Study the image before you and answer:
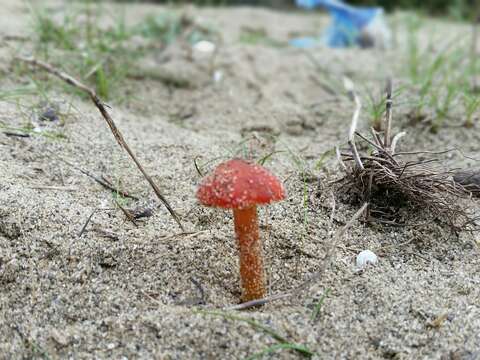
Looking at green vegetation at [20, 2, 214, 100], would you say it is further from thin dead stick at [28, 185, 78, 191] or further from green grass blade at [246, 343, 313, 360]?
green grass blade at [246, 343, 313, 360]

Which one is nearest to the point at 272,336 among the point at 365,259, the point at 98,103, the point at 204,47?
the point at 365,259

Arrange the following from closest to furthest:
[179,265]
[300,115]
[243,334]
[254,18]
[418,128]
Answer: [243,334] → [179,265] → [418,128] → [300,115] → [254,18]

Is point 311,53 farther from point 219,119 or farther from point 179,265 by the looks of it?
point 179,265

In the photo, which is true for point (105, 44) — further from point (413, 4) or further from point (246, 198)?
point (413, 4)

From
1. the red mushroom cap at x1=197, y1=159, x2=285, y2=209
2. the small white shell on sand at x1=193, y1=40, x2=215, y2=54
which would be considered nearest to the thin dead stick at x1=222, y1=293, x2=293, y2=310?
the red mushroom cap at x1=197, y1=159, x2=285, y2=209

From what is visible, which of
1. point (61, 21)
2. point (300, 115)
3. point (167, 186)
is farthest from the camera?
point (61, 21)

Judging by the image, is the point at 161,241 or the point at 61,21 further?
the point at 61,21

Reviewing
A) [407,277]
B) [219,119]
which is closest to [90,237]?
[407,277]
